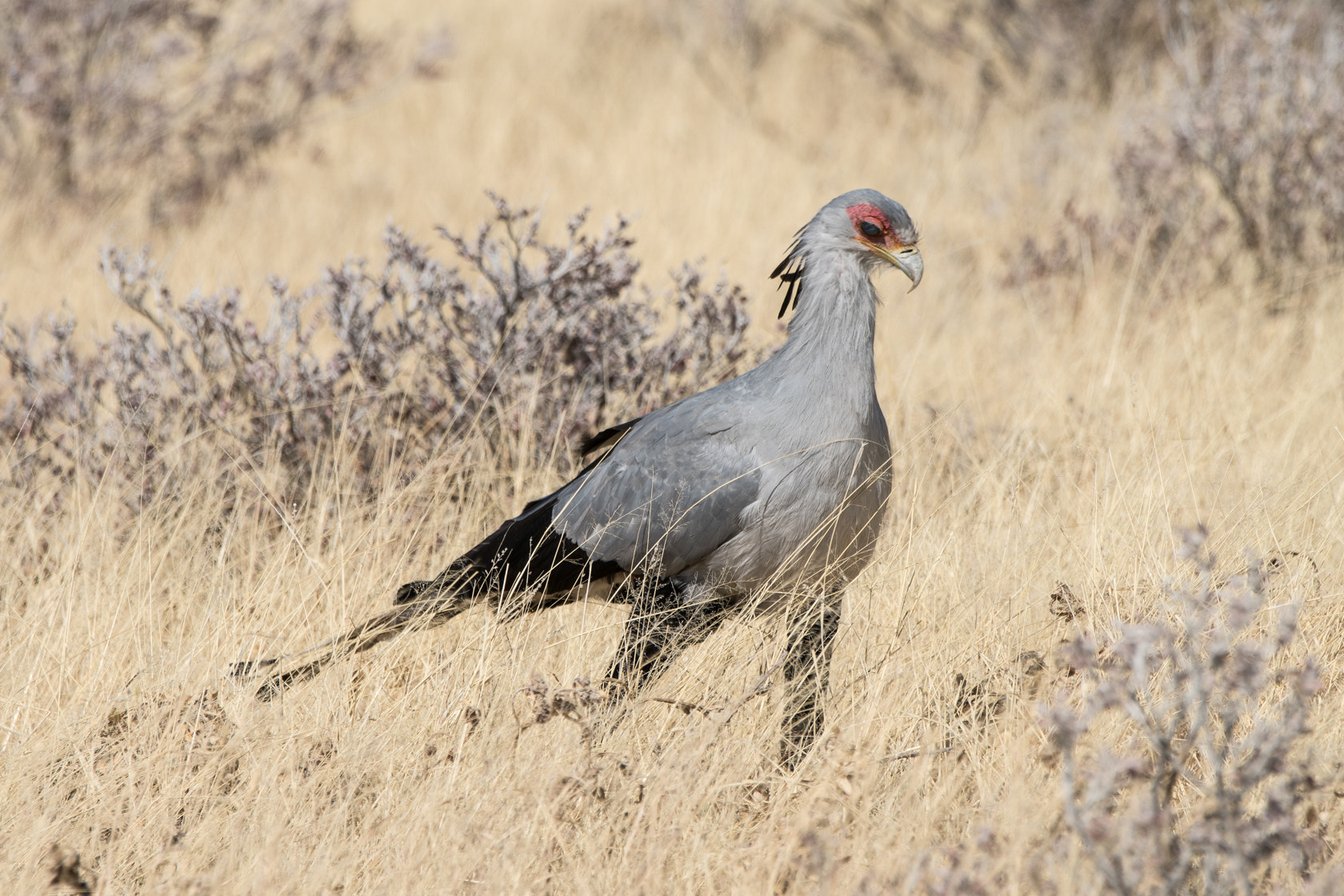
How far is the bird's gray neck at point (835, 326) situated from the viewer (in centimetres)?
323

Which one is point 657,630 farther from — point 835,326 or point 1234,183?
point 1234,183

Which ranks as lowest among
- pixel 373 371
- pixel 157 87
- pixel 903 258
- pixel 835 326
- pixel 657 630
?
pixel 657 630

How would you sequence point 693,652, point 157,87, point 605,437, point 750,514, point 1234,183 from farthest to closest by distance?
point 157,87
point 1234,183
point 605,437
point 693,652
point 750,514

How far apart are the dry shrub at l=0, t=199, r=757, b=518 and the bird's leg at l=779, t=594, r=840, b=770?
1519mm

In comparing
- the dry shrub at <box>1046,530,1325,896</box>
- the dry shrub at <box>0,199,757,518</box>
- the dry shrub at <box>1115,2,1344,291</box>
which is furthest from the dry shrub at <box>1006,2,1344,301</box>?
the dry shrub at <box>1046,530,1325,896</box>

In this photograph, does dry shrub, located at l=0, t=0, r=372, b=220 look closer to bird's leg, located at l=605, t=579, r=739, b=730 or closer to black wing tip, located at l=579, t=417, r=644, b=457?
black wing tip, located at l=579, t=417, r=644, b=457

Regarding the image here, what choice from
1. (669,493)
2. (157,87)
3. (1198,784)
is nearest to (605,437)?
(669,493)

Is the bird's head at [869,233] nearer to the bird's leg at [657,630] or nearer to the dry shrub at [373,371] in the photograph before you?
the bird's leg at [657,630]

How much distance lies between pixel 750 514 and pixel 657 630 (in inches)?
16.6

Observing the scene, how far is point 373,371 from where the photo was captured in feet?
16.0

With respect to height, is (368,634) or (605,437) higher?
(605,437)

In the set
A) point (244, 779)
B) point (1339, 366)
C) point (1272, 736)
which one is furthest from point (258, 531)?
point (1339, 366)

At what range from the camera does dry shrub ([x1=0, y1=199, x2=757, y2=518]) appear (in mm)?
4637

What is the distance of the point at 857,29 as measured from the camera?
36.3ft
